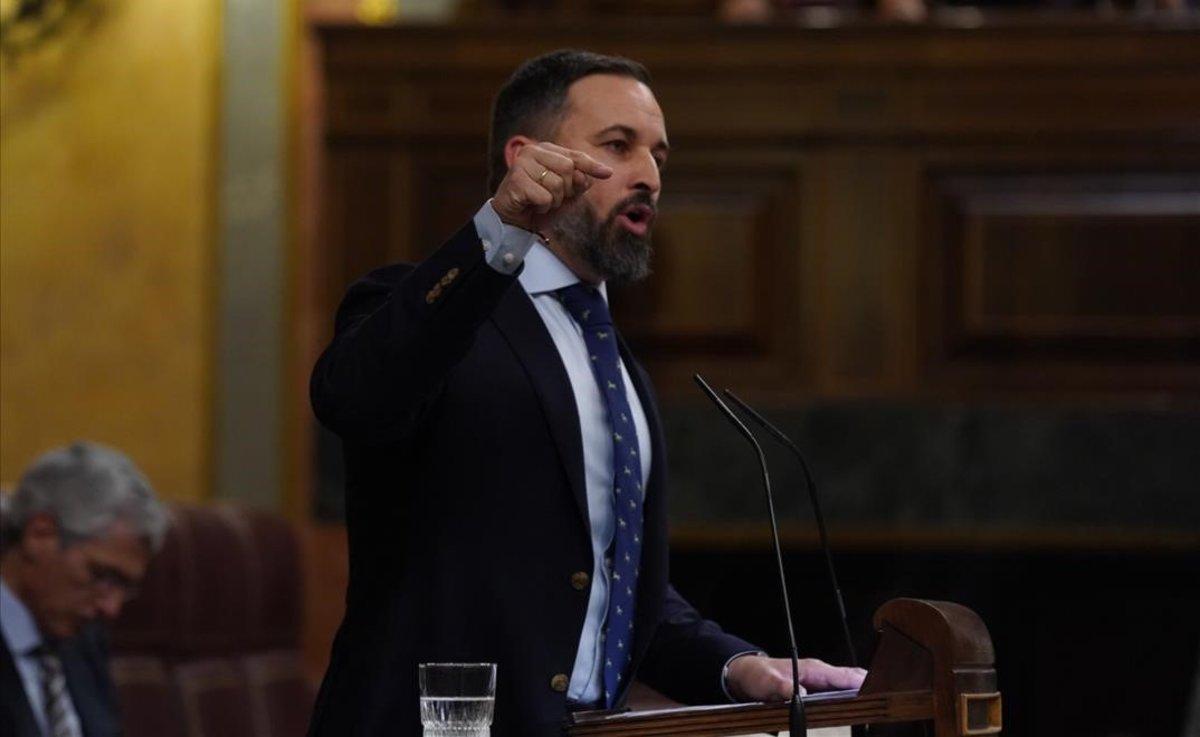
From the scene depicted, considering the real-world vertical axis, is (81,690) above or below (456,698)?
below

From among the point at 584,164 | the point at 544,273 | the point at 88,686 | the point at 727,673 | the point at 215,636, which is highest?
the point at 584,164

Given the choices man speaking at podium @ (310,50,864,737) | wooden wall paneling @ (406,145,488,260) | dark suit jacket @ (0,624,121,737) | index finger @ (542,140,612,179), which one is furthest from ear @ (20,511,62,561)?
index finger @ (542,140,612,179)

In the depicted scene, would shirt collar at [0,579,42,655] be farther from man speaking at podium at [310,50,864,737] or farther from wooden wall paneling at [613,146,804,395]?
man speaking at podium at [310,50,864,737]

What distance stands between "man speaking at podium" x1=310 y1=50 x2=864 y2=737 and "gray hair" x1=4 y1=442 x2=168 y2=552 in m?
1.69

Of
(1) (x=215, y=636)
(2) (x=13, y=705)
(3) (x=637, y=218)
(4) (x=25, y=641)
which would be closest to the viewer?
(3) (x=637, y=218)

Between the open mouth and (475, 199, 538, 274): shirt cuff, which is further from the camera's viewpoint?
the open mouth

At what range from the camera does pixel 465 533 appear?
1.90 metres

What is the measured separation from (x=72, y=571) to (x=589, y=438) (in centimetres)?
176

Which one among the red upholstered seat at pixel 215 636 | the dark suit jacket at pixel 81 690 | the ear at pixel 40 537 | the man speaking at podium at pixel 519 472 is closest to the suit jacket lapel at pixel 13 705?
the dark suit jacket at pixel 81 690

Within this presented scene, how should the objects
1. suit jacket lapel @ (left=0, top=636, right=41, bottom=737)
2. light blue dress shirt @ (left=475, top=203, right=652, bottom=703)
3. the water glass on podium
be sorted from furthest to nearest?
suit jacket lapel @ (left=0, top=636, right=41, bottom=737) → light blue dress shirt @ (left=475, top=203, right=652, bottom=703) → the water glass on podium

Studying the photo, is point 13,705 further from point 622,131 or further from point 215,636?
point 622,131

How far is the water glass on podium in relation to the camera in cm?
164

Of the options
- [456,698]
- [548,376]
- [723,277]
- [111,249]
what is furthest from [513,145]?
[111,249]

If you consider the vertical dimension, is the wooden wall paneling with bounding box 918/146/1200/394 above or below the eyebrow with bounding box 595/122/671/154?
below
